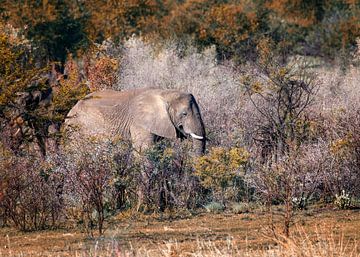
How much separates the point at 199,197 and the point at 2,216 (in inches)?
174

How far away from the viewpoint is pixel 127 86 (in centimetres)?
3244

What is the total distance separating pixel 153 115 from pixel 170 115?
0.47 metres

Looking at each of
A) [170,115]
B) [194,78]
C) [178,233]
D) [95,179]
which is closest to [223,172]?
[170,115]

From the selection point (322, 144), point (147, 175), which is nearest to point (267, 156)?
point (322, 144)

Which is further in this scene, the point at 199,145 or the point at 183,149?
the point at 199,145

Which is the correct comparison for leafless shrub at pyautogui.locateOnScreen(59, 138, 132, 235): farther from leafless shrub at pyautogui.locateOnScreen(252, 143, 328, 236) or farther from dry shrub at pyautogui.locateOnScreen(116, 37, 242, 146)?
dry shrub at pyautogui.locateOnScreen(116, 37, 242, 146)

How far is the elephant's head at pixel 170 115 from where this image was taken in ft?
80.4

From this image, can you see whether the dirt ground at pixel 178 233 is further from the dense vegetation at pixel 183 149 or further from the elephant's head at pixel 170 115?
the elephant's head at pixel 170 115

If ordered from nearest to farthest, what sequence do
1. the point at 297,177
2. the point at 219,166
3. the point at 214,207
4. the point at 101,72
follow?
the point at 297,177 < the point at 214,207 < the point at 219,166 < the point at 101,72

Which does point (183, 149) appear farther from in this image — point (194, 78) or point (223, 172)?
point (194, 78)

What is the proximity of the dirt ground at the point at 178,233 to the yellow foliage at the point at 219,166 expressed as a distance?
137 cm

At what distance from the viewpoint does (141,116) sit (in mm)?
25500

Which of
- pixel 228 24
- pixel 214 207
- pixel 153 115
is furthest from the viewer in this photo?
pixel 228 24

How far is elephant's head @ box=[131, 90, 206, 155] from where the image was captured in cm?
2450
